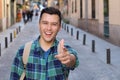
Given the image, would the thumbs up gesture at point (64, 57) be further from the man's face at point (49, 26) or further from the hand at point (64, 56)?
the man's face at point (49, 26)

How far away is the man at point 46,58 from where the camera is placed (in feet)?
8.84

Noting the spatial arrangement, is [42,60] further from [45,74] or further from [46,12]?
[46,12]

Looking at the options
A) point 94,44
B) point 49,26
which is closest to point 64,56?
point 49,26

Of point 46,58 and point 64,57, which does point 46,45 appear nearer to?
point 46,58

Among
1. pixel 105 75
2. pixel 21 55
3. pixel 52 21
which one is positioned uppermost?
pixel 52 21

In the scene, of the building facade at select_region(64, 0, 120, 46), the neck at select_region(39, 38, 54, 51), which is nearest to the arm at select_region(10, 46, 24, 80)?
the neck at select_region(39, 38, 54, 51)

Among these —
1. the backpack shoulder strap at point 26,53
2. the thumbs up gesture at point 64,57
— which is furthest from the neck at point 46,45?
the thumbs up gesture at point 64,57

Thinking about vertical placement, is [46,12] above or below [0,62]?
above

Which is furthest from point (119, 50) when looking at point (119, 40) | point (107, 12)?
point (107, 12)

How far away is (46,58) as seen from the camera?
2689 millimetres

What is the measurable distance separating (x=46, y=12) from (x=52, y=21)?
0.10 meters

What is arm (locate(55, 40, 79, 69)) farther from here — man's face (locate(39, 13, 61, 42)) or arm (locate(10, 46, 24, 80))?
arm (locate(10, 46, 24, 80))

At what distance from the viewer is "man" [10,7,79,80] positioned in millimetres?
2693

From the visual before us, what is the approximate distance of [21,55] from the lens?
274 cm
